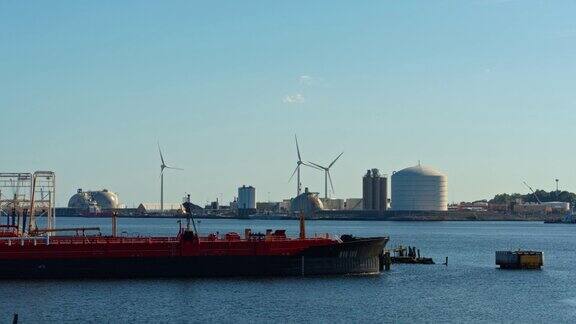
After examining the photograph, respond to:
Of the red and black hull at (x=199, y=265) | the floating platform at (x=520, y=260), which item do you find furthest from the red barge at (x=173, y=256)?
the floating platform at (x=520, y=260)

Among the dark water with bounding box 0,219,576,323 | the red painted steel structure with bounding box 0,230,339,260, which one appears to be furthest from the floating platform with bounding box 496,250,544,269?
the red painted steel structure with bounding box 0,230,339,260

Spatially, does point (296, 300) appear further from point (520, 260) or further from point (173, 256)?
point (520, 260)

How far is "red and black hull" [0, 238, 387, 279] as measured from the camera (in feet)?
238

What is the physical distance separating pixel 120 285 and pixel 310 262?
14.3m

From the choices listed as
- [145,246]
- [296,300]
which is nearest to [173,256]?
[145,246]

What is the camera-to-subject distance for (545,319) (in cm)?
5925

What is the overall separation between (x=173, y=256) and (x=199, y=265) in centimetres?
198

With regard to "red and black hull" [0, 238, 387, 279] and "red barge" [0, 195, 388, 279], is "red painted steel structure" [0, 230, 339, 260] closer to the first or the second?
"red barge" [0, 195, 388, 279]

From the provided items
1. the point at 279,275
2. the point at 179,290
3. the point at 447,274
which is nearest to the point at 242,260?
the point at 279,275

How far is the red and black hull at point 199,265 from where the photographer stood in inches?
2852

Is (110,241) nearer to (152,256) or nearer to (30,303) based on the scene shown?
(152,256)

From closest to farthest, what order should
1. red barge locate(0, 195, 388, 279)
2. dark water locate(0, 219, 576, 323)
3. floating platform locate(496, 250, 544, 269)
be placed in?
dark water locate(0, 219, 576, 323) < red barge locate(0, 195, 388, 279) < floating platform locate(496, 250, 544, 269)

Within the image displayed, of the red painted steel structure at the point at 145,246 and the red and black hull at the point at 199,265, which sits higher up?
the red painted steel structure at the point at 145,246

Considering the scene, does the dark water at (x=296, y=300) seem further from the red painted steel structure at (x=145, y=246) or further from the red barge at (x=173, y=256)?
the red painted steel structure at (x=145, y=246)
